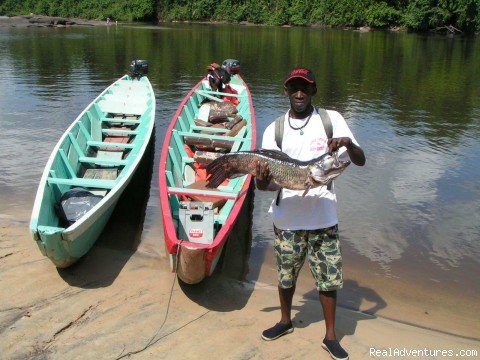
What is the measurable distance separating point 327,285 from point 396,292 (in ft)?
7.04

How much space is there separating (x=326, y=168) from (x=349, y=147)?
9.1 inches

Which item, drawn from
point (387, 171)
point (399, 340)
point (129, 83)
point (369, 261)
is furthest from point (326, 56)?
point (399, 340)

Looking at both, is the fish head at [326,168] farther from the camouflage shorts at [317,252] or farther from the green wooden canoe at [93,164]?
the green wooden canoe at [93,164]

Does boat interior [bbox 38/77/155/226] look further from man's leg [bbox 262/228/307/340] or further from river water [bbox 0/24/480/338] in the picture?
man's leg [bbox 262/228/307/340]

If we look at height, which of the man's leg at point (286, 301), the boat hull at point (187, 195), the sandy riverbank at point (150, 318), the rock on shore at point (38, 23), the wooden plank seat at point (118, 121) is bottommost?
the sandy riverbank at point (150, 318)

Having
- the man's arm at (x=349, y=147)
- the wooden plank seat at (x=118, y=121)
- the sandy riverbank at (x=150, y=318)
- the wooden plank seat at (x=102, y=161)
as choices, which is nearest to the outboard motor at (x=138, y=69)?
the wooden plank seat at (x=118, y=121)

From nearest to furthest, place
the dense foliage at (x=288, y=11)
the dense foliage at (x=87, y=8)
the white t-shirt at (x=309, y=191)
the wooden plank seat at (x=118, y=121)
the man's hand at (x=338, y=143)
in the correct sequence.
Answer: the man's hand at (x=338, y=143) < the white t-shirt at (x=309, y=191) < the wooden plank seat at (x=118, y=121) < the dense foliage at (x=288, y=11) < the dense foliage at (x=87, y=8)

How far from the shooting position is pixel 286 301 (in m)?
3.98

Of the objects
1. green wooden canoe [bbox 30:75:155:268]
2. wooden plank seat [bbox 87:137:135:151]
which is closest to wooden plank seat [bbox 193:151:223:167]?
green wooden canoe [bbox 30:75:155:268]

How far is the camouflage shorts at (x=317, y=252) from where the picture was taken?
3.55 m

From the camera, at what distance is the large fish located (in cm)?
326

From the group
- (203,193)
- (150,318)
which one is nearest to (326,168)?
(150,318)

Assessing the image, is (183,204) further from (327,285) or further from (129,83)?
(129,83)

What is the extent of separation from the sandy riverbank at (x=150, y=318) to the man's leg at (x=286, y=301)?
0.58ft
